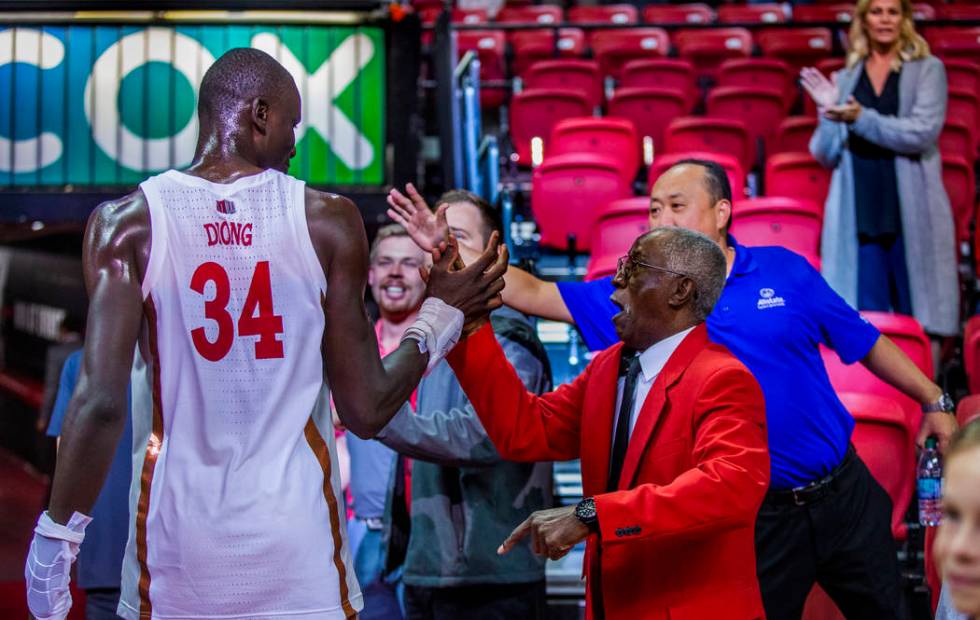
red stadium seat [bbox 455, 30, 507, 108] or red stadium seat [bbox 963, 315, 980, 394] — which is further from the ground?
red stadium seat [bbox 455, 30, 507, 108]

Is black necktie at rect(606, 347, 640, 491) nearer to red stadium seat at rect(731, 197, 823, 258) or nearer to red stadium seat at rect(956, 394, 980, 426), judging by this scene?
red stadium seat at rect(956, 394, 980, 426)

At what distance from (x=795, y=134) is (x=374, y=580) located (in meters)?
6.16

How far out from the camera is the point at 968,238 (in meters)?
7.97

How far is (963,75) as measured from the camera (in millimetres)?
10289

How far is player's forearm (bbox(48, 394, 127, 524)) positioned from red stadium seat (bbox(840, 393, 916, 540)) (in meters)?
3.09

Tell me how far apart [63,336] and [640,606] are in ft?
26.5

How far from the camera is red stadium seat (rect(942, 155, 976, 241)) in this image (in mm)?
7688

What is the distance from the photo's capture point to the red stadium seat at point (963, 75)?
10211 mm

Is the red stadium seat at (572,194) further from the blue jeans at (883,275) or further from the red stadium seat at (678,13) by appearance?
the red stadium seat at (678,13)

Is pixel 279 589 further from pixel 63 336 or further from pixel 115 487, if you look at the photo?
pixel 63 336

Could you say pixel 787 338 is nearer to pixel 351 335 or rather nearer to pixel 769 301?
pixel 769 301

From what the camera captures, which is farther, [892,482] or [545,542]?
[892,482]

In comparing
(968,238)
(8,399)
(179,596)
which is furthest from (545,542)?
(8,399)

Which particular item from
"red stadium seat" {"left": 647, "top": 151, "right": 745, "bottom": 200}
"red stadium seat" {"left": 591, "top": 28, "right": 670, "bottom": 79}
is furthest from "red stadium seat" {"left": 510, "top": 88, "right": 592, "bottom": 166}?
"red stadium seat" {"left": 591, "top": 28, "right": 670, "bottom": 79}
